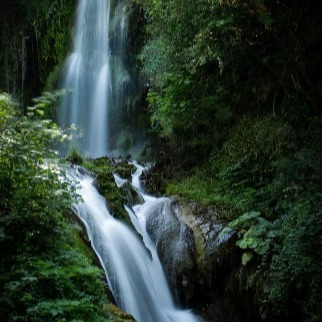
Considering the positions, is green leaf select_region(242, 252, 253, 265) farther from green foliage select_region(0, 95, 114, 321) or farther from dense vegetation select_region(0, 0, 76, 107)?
dense vegetation select_region(0, 0, 76, 107)

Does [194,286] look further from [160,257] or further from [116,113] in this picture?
Result: [116,113]

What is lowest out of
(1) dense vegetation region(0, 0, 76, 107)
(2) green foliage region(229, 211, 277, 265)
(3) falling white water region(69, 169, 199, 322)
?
(3) falling white water region(69, 169, 199, 322)

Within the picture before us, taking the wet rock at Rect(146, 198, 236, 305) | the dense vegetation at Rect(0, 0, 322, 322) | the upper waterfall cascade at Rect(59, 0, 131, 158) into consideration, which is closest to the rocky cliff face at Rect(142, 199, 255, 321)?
the wet rock at Rect(146, 198, 236, 305)

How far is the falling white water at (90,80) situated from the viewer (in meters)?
14.2

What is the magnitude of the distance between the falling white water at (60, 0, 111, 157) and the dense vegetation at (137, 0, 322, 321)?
151 inches

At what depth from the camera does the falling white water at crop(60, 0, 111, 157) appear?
14156mm

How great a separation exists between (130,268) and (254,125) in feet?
13.3

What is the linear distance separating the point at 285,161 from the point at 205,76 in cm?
A: 351

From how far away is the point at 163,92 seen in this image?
32.7 ft

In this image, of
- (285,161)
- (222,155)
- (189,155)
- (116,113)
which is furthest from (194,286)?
(116,113)

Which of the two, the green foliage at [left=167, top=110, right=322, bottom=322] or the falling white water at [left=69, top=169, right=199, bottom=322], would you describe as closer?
the green foliage at [left=167, top=110, right=322, bottom=322]

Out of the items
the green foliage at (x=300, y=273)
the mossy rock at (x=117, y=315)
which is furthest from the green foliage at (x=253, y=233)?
the mossy rock at (x=117, y=315)

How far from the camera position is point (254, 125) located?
845cm

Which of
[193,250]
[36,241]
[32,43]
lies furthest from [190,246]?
[32,43]
